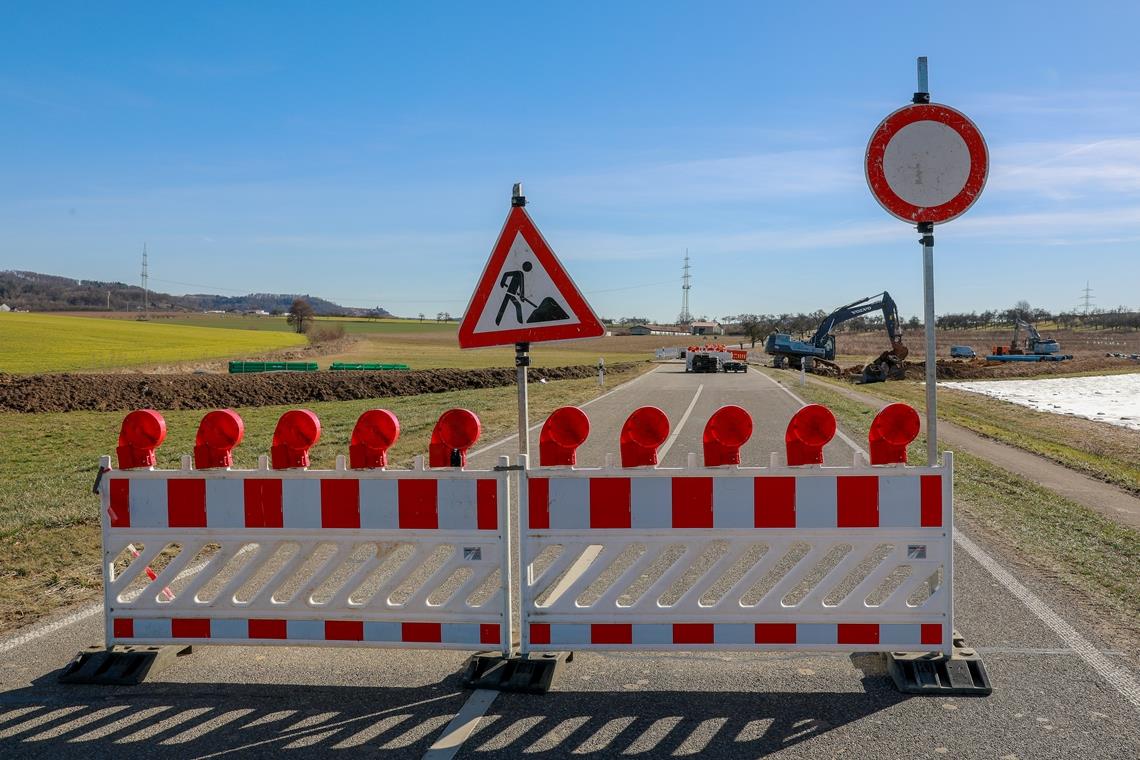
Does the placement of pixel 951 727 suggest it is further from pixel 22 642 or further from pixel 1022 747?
pixel 22 642

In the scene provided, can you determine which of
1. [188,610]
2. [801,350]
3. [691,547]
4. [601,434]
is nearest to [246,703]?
[188,610]

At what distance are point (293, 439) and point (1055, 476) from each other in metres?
11.5

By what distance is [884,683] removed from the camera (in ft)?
15.7

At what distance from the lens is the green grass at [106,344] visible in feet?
161

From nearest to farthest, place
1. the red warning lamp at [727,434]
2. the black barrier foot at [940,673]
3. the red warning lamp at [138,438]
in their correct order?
the black barrier foot at [940,673]
the red warning lamp at [727,434]
the red warning lamp at [138,438]

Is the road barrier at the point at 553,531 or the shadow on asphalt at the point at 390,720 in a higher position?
the road barrier at the point at 553,531

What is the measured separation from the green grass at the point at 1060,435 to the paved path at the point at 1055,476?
224 mm

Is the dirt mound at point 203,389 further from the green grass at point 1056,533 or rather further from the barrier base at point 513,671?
the barrier base at point 513,671

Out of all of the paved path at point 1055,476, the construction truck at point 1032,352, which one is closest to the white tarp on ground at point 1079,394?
the paved path at point 1055,476

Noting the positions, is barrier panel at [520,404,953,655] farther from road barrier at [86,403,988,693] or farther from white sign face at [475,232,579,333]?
white sign face at [475,232,579,333]

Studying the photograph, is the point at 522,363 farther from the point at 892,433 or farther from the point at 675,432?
the point at 675,432

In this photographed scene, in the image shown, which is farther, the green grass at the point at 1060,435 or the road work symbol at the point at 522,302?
the green grass at the point at 1060,435

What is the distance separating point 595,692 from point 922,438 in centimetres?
1393

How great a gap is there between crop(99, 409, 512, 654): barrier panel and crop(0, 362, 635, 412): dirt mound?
976 inches
